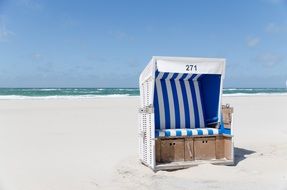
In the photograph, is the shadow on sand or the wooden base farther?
the shadow on sand

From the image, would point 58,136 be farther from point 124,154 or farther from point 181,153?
point 181,153

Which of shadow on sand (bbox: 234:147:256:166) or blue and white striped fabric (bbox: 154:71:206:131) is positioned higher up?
blue and white striped fabric (bbox: 154:71:206:131)

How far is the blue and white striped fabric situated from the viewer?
6840 mm

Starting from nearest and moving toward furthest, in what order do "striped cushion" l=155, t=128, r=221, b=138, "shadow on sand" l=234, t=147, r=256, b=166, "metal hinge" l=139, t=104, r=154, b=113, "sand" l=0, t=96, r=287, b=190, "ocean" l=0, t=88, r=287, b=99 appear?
1. "sand" l=0, t=96, r=287, b=190
2. "metal hinge" l=139, t=104, r=154, b=113
3. "striped cushion" l=155, t=128, r=221, b=138
4. "shadow on sand" l=234, t=147, r=256, b=166
5. "ocean" l=0, t=88, r=287, b=99

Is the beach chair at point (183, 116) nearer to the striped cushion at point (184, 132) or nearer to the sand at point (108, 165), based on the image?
the striped cushion at point (184, 132)

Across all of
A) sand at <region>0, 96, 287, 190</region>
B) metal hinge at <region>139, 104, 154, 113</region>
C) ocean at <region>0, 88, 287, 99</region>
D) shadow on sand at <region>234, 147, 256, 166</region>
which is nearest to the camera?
sand at <region>0, 96, 287, 190</region>

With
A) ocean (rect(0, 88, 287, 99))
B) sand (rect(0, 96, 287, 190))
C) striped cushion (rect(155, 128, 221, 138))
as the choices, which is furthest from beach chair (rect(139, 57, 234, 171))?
ocean (rect(0, 88, 287, 99))

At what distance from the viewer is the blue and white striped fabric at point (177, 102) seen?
684cm

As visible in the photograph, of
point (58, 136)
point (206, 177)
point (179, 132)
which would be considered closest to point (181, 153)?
point (179, 132)

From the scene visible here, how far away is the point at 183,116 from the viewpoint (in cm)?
698

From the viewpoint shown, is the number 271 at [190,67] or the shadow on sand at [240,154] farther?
the shadow on sand at [240,154]

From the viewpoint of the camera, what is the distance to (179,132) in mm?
6273

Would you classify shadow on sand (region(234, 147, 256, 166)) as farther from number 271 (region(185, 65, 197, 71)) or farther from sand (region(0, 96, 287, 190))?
number 271 (region(185, 65, 197, 71))

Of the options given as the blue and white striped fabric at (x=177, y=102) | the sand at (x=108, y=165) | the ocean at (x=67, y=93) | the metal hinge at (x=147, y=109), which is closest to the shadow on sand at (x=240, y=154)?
the sand at (x=108, y=165)
